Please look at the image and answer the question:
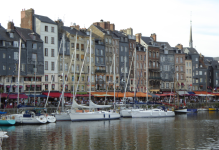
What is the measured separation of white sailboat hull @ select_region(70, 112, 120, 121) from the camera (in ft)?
184

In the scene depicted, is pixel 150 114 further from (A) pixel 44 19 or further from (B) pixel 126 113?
(A) pixel 44 19

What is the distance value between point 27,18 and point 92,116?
1326 inches

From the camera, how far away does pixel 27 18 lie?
80000 mm

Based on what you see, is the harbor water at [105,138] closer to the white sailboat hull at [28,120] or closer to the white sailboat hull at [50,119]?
the white sailboat hull at [28,120]

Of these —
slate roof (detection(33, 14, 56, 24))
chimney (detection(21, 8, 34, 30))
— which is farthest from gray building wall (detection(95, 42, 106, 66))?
chimney (detection(21, 8, 34, 30))

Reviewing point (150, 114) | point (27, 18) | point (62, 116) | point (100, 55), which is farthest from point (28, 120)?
point (100, 55)

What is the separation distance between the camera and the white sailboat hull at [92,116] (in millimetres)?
56156

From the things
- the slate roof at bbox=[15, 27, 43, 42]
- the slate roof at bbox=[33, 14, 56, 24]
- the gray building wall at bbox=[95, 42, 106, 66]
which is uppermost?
the slate roof at bbox=[33, 14, 56, 24]

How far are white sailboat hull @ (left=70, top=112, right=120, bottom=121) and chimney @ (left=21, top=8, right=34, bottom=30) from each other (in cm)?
3103

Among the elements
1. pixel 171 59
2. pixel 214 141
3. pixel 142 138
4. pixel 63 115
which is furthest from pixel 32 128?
pixel 171 59

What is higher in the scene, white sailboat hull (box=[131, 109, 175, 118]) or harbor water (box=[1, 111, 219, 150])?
white sailboat hull (box=[131, 109, 175, 118])

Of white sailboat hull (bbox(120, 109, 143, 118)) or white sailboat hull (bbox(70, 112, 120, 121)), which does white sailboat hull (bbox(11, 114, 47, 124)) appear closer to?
white sailboat hull (bbox(70, 112, 120, 121))

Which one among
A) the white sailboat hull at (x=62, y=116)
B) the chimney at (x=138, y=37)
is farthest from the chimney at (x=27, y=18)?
the chimney at (x=138, y=37)

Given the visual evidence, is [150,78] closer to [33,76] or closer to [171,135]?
[33,76]
